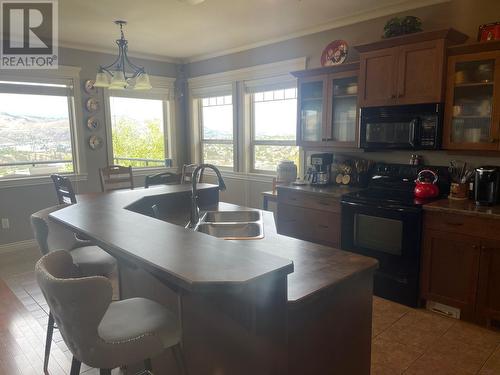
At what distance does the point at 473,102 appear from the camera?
280 centimetres

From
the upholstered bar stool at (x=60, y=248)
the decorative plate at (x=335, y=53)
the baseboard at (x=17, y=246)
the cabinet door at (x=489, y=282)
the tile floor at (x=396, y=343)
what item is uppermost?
the decorative plate at (x=335, y=53)

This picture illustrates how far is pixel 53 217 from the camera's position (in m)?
1.92

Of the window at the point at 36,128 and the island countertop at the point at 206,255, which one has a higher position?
the window at the point at 36,128

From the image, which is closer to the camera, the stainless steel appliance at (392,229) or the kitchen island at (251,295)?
the kitchen island at (251,295)

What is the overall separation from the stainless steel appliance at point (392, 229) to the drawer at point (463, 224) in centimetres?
9

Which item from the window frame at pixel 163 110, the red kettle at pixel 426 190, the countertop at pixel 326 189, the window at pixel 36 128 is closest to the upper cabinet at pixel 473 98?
the red kettle at pixel 426 190

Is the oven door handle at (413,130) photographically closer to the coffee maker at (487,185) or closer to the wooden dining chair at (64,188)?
the coffee maker at (487,185)

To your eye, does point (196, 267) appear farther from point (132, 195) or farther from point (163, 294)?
point (132, 195)

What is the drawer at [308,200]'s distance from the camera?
3.41 m

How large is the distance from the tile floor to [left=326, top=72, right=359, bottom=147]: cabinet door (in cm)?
157

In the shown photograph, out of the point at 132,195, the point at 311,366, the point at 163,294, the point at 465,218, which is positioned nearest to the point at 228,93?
the point at 132,195

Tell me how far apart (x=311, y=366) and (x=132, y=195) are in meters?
1.90

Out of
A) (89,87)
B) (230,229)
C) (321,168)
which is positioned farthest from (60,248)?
(89,87)

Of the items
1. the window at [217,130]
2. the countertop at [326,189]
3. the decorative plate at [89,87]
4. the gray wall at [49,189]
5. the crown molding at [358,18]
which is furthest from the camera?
the window at [217,130]
